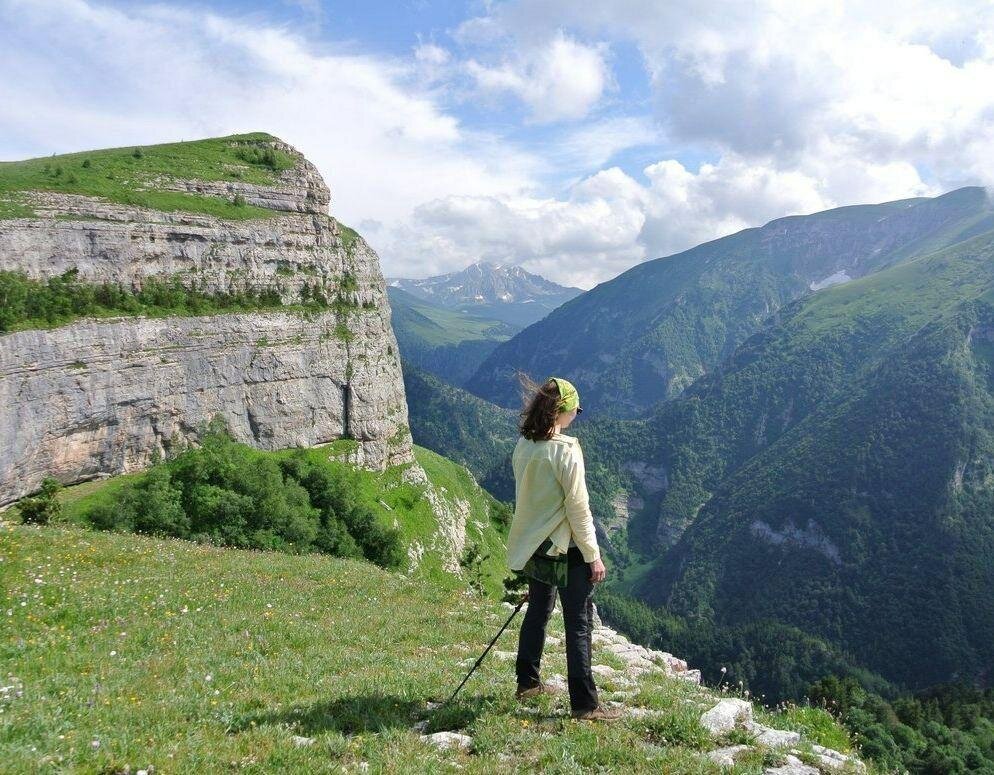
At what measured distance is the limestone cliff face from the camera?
4809 centimetres

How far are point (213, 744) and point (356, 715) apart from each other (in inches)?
73.7

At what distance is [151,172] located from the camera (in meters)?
63.4

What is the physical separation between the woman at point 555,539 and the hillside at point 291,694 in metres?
0.60

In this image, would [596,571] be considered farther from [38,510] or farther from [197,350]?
[197,350]

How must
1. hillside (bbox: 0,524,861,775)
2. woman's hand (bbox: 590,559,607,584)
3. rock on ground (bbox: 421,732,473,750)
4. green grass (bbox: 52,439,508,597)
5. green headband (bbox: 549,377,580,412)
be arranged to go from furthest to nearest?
green grass (bbox: 52,439,508,597)
green headband (bbox: 549,377,580,412)
woman's hand (bbox: 590,559,607,584)
rock on ground (bbox: 421,732,473,750)
hillside (bbox: 0,524,861,775)

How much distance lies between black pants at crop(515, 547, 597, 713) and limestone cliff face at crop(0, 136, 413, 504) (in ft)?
173

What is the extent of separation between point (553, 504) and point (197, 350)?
61901 mm

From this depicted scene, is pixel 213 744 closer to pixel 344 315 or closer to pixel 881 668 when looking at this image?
pixel 344 315

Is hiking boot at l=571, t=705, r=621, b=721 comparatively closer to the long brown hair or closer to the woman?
the woman

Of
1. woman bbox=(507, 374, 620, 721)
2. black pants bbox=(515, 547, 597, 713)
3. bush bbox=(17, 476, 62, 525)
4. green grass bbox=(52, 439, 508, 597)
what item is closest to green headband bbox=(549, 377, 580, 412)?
woman bbox=(507, 374, 620, 721)

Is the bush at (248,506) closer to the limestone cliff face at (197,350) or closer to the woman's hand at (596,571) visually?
the limestone cliff face at (197,350)

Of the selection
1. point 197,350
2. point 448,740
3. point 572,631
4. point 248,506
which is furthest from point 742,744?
point 197,350

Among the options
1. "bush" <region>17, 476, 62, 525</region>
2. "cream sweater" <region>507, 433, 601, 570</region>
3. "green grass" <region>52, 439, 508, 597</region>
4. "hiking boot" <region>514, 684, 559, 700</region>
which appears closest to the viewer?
"cream sweater" <region>507, 433, 601, 570</region>

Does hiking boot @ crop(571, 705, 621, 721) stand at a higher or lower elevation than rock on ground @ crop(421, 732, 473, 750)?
lower
